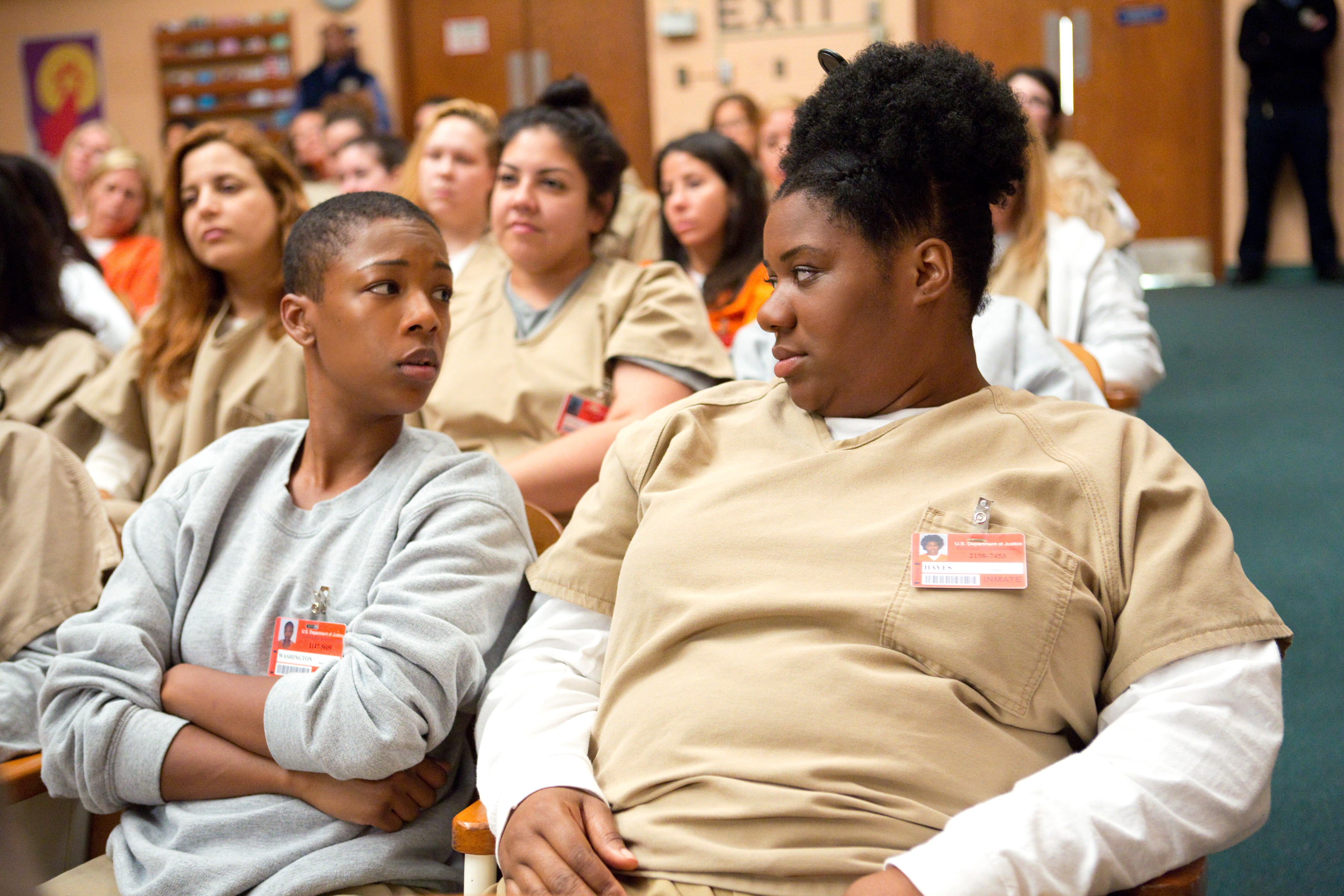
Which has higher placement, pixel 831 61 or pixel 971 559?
pixel 831 61

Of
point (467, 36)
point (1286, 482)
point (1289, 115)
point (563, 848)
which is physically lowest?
point (1286, 482)

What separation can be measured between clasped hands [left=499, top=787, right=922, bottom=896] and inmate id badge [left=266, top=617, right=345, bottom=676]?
314mm

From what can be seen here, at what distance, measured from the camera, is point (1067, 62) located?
725 centimetres

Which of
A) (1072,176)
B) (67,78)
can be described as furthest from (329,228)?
(67,78)

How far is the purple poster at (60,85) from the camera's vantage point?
8203 millimetres

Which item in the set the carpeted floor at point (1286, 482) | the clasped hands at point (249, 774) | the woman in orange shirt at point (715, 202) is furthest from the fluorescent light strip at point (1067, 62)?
the clasped hands at point (249, 774)

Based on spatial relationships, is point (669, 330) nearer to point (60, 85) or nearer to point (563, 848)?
point (563, 848)

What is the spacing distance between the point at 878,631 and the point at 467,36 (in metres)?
7.76

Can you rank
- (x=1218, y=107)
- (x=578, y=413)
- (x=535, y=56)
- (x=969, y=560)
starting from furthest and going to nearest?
(x=535, y=56) < (x=1218, y=107) < (x=578, y=413) < (x=969, y=560)

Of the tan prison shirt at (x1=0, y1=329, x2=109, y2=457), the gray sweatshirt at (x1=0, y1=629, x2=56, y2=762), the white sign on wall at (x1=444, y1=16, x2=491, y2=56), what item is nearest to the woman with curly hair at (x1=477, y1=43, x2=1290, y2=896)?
the gray sweatshirt at (x1=0, y1=629, x2=56, y2=762)

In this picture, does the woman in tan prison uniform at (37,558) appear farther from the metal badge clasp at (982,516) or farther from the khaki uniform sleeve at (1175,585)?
the khaki uniform sleeve at (1175,585)

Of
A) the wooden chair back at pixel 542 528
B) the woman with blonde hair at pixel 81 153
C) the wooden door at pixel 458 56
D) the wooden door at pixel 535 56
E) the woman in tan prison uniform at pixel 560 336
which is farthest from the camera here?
the wooden door at pixel 458 56

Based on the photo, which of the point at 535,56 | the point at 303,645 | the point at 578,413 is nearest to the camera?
the point at 303,645

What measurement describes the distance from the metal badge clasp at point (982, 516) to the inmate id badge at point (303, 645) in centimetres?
70
